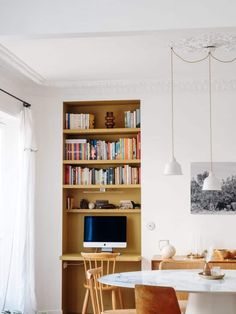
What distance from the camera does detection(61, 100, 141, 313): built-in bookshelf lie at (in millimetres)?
6848

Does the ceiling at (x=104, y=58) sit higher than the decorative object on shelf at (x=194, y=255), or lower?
higher

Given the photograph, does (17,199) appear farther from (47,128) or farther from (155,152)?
(155,152)

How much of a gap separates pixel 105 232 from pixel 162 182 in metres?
0.92

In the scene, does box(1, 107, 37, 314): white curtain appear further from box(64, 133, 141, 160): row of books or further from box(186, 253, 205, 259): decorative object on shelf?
box(186, 253, 205, 259): decorative object on shelf

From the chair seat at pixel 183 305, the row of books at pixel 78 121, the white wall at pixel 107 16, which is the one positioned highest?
the white wall at pixel 107 16

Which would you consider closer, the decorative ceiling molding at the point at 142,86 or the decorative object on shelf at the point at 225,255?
the decorative object on shelf at the point at 225,255

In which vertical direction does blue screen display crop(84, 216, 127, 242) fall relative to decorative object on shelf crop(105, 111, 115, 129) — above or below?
below

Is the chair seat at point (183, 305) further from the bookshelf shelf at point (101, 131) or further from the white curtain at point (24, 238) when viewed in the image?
the bookshelf shelf at point (101, 131)

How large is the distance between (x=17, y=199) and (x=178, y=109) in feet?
6.88

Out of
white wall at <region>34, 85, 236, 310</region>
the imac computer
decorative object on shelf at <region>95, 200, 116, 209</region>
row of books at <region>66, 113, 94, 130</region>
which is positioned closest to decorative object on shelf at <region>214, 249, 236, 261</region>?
white wall at <region>34, 85, 236, 310</region>

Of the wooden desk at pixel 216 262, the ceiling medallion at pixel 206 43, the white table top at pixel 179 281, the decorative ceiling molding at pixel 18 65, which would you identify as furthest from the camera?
the wooden desk at pixel 216 262

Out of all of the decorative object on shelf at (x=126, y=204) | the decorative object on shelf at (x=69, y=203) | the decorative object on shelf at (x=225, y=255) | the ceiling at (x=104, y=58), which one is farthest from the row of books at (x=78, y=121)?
the decorative object on shelf at (x=225, y=255)

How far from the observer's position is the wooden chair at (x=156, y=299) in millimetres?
3916

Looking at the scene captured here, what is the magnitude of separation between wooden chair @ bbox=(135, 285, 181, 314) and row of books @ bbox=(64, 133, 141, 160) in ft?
9.87
